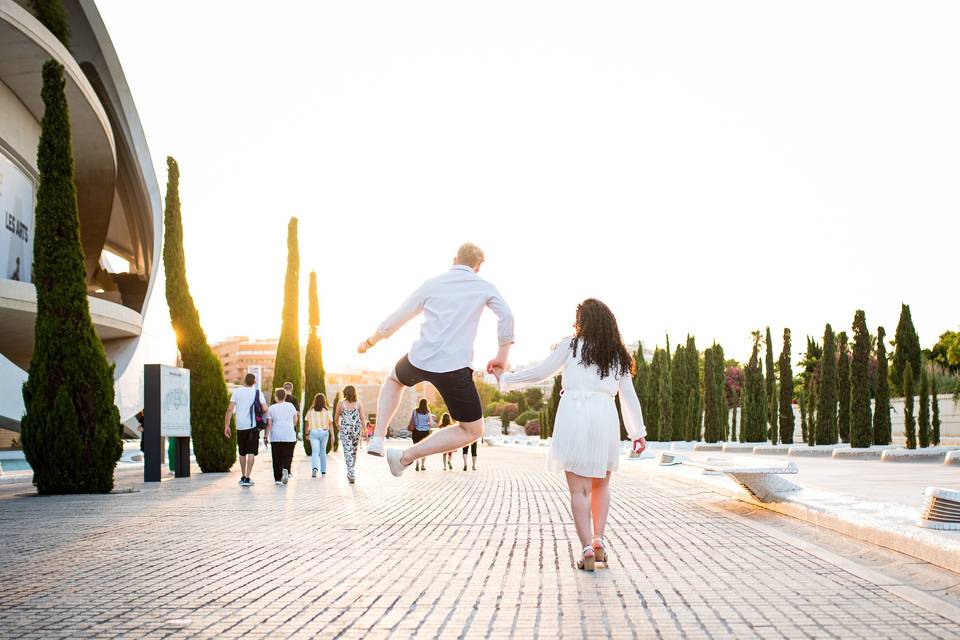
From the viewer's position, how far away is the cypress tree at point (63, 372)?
14.8 meters

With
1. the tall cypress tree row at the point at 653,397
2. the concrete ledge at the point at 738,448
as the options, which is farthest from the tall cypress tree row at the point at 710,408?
Answer: the tall cypress tree row at the point at 653,397

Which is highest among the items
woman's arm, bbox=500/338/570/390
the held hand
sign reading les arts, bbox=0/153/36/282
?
sign reading les arts, bbox=0/153/36/282

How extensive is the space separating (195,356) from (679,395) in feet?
98.2

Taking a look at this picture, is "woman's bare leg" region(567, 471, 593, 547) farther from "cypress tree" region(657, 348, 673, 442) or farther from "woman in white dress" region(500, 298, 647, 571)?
"cypress tree" region(657, 348, 673, 442)

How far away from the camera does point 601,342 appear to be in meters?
6.82

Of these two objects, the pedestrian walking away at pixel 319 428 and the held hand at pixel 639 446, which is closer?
the held hand at pixel 639 446

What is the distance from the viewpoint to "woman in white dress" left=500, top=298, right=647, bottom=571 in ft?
21.8

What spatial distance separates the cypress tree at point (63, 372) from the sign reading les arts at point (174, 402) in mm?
3246

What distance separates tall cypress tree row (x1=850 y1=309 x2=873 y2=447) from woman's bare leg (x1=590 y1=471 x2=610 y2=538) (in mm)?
26509

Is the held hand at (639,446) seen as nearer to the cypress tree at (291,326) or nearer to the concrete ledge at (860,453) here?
the concrete ledge at (860,453)

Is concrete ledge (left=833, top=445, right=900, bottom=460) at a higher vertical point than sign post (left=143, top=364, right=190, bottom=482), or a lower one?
lower

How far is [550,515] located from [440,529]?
1796 mm

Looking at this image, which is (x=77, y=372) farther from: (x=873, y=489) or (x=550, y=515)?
(x=873, y=489)

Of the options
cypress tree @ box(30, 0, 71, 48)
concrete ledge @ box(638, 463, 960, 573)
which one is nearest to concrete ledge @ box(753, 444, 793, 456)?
concrete ledge @ box(638, 463, 960, 573)
